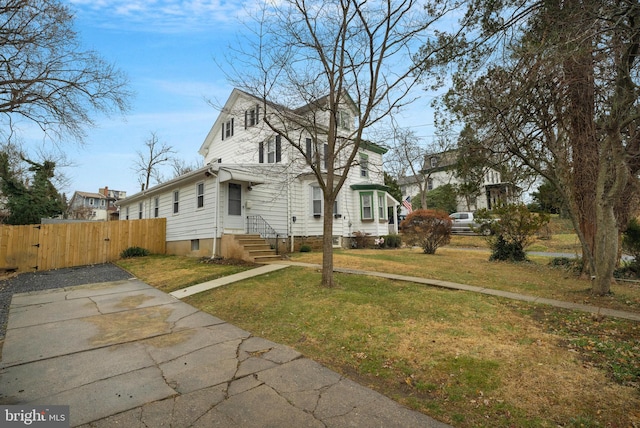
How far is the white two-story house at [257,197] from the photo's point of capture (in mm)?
13117

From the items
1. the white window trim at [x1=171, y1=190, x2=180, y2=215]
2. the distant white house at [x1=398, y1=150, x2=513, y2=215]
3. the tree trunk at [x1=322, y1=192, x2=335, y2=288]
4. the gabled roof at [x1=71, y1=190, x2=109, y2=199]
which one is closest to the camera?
the tree trunk at [x1=322, y1=192, x2=335, y2=288]

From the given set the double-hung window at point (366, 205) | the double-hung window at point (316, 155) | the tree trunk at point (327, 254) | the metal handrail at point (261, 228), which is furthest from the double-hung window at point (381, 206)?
the tree trunk at point (327, 254)

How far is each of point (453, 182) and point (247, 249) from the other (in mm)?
14007

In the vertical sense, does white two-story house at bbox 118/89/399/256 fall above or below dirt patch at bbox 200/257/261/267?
above

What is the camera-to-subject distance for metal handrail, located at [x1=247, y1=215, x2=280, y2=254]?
14.2m

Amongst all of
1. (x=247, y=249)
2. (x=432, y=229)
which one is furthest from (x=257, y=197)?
(x=432, y=229)

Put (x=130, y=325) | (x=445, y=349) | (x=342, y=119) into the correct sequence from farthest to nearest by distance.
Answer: (x=342, y=119), (x=130, y=325), (x=445, y=349)

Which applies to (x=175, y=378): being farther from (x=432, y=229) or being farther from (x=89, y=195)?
(x=89, y=195)

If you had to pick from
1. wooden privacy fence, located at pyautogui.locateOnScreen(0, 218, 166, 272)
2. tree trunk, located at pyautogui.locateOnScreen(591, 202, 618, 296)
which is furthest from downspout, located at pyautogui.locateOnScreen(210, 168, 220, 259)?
tree trunk, located at pyautogui.locateOnScreen(591, 202, 618, 296)

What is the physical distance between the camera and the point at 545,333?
15.2 ft

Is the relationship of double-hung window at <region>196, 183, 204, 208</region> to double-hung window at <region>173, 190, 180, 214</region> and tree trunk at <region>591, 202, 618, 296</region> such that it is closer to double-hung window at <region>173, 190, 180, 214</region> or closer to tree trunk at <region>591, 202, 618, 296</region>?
double-hung window at <region>173, 190, 180, 214</region>

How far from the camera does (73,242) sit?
14086mm

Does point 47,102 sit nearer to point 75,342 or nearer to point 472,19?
point 75,342

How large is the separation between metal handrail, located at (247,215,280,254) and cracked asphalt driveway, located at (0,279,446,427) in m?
8.47
